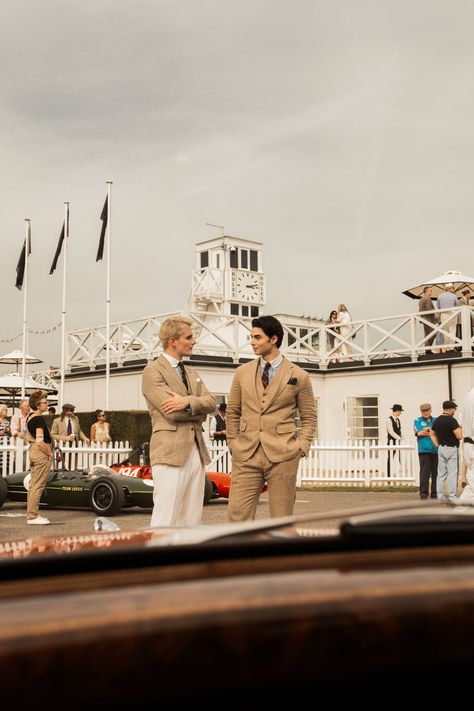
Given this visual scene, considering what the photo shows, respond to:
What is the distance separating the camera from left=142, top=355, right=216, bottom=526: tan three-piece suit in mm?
5992

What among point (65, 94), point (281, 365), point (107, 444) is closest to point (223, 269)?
point (65, 94)

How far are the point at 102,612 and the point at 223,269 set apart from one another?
47153mm

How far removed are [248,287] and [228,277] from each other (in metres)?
1.62

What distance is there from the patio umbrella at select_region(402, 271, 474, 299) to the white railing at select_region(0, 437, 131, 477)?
36.7 ft

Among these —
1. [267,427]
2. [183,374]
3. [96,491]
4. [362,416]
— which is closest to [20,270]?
[362,416]

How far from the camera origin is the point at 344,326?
28328 mm

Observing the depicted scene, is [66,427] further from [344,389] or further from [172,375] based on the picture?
[344,389]

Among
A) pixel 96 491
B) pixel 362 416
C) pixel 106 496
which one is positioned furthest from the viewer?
pixel 362 416

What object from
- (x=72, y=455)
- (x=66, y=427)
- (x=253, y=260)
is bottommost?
(x=72, y=455)

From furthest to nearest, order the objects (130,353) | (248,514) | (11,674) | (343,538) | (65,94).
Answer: (130,353)
(65,94)
(248,514)
(343,538)
(11,674)

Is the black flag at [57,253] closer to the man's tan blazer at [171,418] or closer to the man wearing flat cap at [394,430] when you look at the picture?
the man wearing flat cap at [394,430]

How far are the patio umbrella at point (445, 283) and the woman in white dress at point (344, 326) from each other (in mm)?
2189

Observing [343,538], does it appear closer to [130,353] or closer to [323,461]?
[323,461]

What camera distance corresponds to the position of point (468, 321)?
954 inches
